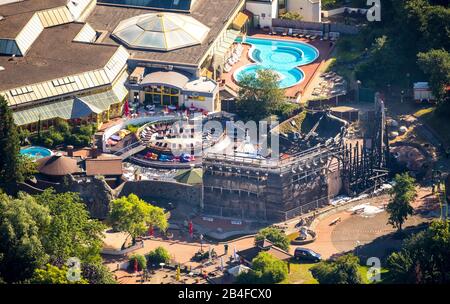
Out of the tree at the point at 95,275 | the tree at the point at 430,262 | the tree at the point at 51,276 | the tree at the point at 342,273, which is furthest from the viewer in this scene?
the tree at the point at 95,275

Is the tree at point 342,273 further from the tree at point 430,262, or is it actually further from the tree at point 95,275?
the tree at point 95,275

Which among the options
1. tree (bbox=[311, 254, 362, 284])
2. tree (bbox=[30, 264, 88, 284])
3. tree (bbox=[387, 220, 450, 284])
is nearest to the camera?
tree (bbox=[30, 264, 88, 284])

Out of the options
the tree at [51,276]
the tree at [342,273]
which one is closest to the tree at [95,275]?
the tree at [51,276]

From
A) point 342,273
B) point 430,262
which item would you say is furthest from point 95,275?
point 430,262

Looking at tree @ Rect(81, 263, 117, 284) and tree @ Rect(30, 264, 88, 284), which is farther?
tree @ Rect(81, 263, 117, 284)

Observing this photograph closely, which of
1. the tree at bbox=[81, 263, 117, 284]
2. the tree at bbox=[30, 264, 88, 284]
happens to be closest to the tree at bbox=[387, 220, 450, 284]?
the tree at bbox=[81, 263, 117, 284]

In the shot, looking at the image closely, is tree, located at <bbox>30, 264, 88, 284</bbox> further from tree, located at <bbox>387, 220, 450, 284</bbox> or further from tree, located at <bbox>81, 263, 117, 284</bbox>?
tree, located at <bbox>387, 220, 450, 284</bbox>
